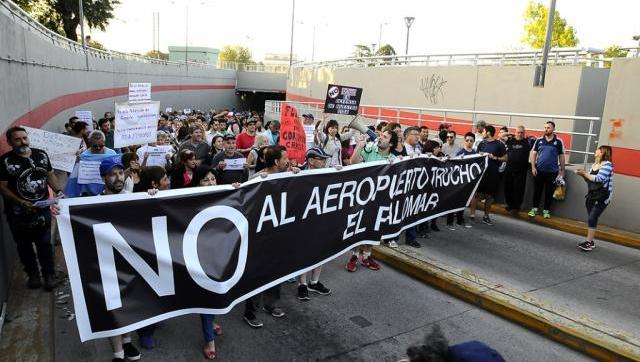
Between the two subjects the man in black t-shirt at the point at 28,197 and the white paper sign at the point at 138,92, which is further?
the white paper sign at the point at 138,92

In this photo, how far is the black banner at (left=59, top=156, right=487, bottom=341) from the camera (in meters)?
3.62

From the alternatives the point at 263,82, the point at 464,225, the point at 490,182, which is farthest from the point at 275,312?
the point at 263,82

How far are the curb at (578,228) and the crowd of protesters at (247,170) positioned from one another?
16cm

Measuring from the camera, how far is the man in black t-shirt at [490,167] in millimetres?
8984

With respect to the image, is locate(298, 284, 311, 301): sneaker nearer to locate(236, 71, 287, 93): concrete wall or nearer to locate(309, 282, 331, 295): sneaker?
locate(309, 282, 331, 295): sneaker

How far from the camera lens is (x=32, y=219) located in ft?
16.9

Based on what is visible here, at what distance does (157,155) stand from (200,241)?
408 cm

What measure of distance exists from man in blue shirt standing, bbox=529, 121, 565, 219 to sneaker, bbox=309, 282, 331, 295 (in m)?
5.60

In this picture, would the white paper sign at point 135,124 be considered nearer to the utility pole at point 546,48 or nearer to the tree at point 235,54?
the utility pole at point 546,48

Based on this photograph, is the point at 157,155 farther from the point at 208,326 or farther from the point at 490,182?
the point at 490,182

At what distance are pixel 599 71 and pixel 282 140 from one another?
1070 cm

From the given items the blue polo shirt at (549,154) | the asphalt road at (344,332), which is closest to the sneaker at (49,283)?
the asphalt road at (344,332)

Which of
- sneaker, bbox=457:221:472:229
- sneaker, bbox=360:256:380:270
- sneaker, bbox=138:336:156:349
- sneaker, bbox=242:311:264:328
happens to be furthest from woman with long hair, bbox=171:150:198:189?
sneaker, bbox=457:221:472:229

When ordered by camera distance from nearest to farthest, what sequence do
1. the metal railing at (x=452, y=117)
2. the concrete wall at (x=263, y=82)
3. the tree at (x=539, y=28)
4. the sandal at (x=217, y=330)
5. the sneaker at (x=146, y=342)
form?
the sneaker at (x=146, y=342) → the sandal at (x=217, y=330) → the metal railing at (x=452, y=117) → the tree at (x=539, y=28) → the concrete wall at (x=263, y=82)
